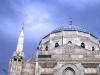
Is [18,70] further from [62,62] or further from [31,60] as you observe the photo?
[62,62]

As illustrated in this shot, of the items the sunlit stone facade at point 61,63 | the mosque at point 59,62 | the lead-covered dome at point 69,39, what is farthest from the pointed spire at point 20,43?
the lead-covered dome at point 69,39

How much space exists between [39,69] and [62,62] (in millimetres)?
3484

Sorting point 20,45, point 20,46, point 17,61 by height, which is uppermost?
point 20,45

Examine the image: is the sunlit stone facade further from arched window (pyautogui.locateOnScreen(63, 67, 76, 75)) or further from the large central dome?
the large central dome

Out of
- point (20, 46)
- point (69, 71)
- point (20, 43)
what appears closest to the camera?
point (69, 71)

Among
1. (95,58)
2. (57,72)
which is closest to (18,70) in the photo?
(57,72)

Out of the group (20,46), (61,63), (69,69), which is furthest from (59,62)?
(20,46)

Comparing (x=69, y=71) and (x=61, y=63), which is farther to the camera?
(x=61, y=63)

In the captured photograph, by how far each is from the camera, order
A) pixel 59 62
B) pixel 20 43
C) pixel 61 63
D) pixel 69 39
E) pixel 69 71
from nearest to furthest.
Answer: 1. pixel 69 71
2. pixel 61 63
3. pixel 59 62
4. pixel 20 43
5. pixel 69 39

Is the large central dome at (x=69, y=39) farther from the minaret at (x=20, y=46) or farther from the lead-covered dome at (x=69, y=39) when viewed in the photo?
the minaret at (x=20, y=46)

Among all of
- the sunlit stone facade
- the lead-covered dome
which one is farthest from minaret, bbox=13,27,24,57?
the lead-covered dome

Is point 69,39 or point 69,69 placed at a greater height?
point 69,39

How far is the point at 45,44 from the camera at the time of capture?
6222 centimetres

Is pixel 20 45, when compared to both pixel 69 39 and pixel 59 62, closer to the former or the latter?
pixel 59 62
